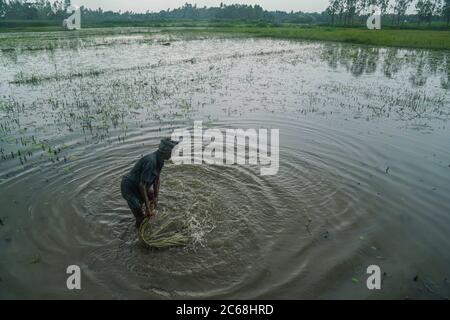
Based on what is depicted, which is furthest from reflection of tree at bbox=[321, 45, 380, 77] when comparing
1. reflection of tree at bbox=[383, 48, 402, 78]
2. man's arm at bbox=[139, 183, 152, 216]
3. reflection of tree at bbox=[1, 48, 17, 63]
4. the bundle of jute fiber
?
reflection of tree at bbox=[1, 48, 17, 63]

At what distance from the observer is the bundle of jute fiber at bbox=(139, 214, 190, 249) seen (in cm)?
497

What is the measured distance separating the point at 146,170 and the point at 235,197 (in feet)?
7.71

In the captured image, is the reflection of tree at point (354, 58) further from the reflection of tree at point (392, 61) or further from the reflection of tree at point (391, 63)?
the reflection of tree at point (391, 63)

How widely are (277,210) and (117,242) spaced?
2925 mm

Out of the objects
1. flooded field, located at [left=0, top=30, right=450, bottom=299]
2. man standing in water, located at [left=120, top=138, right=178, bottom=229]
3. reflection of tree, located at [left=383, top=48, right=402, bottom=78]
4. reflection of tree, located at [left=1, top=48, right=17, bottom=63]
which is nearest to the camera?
flooded field, located at [left=0, top=30, right=450, bottom=299]

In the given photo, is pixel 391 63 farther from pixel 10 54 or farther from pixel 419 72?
pixel 10 54

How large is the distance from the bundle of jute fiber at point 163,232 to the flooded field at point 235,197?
0.16 metres

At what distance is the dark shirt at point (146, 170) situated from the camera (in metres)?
4.58

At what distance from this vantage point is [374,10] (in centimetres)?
8200

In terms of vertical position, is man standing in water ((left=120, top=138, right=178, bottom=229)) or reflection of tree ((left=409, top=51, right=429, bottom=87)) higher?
reflection of tree ((left=409, top=51, right=429, bottom=87))

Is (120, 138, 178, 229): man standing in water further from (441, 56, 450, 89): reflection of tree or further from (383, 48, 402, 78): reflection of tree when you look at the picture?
(383, 48, 402, 78): reflection of tree

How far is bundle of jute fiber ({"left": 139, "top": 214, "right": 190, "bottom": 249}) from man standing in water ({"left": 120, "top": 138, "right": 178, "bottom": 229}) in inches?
10.4
